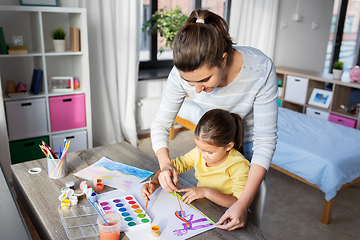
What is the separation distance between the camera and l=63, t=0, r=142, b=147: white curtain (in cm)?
296

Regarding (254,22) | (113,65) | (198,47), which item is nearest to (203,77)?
(198,47)

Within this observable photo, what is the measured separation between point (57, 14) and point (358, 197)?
9.51 ft

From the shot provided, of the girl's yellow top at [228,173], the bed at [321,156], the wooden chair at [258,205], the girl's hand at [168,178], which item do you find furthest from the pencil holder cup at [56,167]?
the bed at [321,156]

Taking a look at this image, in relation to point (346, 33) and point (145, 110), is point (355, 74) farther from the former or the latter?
point (346, 33)

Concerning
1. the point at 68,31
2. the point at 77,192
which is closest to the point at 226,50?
the point at 77,192

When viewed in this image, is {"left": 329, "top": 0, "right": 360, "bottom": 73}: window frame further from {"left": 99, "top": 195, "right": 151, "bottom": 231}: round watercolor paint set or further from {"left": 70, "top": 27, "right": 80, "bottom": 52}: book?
{"left": 99, "top": 195, "right": 151, "bottom": 231}: round watercolor paint set

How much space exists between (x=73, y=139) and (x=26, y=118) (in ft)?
1.34

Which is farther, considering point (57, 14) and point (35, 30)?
point (57, 14)

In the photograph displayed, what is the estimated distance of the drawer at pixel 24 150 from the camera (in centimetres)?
251

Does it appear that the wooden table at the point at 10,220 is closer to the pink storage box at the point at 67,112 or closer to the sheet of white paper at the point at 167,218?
the sheet of white paper at the point at 167,218

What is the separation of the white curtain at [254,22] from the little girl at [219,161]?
2.86m

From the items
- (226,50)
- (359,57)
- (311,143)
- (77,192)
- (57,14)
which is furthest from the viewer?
(359,57)

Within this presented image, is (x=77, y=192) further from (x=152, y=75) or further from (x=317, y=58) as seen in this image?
(x=317, y=58)

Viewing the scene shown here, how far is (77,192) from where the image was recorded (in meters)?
1.18
